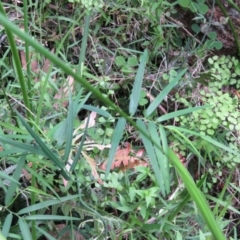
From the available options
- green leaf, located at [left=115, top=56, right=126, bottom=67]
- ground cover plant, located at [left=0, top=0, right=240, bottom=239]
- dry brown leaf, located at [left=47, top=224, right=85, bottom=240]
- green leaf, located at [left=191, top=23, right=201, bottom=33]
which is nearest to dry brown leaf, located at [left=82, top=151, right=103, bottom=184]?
ground cover plant, located at [left=0, top=0, right=240, bottom=239]

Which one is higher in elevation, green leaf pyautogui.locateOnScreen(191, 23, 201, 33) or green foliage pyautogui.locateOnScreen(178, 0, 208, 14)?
green foliage pyautogui.locateOnScreen(178, 0, 208, 14)

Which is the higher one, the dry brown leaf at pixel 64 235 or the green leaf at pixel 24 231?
the green leaf at pixel 24 231

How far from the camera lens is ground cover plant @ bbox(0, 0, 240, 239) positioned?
102 cm

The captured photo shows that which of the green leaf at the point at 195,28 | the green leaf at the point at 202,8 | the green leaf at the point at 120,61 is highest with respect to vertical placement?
the green leaf at the point at 202,8

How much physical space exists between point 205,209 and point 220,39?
4.01 feet

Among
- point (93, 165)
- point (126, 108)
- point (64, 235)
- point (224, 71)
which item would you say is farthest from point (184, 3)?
point (64, 235)

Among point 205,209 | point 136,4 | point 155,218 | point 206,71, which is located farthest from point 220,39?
point 205,209

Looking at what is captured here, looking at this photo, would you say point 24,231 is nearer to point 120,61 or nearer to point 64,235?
point 64,235

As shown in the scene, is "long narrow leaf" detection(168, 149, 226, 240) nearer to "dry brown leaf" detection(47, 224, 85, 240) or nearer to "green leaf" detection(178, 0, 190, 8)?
"dry brown leaf" detection(47, 224, 85, 240)

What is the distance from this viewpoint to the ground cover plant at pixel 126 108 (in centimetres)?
102

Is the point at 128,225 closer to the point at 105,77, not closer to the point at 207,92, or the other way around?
the point at 105,77

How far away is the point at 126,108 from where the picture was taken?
4.44ft

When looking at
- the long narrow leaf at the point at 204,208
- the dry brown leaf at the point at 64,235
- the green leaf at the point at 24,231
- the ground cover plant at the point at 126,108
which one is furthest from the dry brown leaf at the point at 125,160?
the long narrow leaf at the point at 204,208

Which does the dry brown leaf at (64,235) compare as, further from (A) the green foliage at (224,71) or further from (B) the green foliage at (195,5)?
(B) the green foliage at (195,5)
